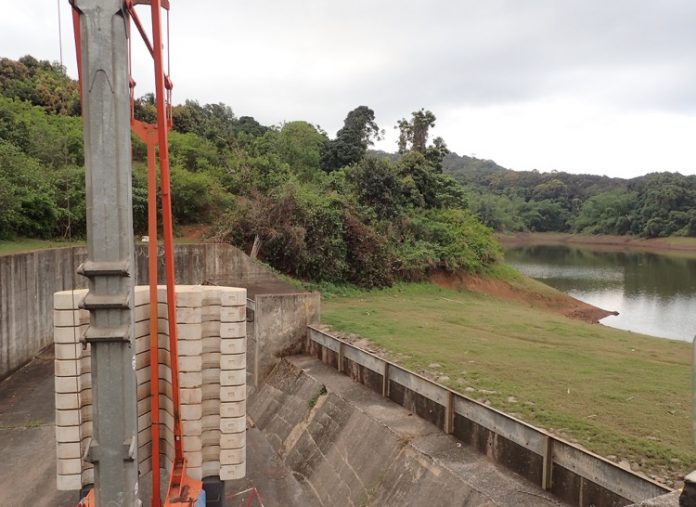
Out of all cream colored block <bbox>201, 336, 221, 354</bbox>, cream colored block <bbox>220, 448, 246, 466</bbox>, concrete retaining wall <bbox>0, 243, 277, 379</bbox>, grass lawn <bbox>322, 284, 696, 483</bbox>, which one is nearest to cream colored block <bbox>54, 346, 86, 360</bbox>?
cream colored block <bbox>201, 336, 221, 354</bbox>

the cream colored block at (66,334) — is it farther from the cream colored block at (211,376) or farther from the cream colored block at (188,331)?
the cream colored block at (211,376)

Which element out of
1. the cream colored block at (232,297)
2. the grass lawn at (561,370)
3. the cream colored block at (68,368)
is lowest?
the grass lawn at (561,370)

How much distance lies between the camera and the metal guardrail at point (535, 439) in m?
5.64

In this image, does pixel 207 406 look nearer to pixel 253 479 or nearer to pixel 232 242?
pixel 253 479

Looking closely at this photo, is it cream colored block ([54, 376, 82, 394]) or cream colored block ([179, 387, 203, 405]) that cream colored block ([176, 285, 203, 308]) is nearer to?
cream colored block ([179, 387, 203, 405])

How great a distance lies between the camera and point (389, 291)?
25156mm

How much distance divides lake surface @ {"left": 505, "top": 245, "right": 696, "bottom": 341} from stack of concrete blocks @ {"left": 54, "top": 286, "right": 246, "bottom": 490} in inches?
1016

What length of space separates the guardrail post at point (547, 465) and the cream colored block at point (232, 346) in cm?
453

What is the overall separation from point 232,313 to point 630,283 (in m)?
45.1

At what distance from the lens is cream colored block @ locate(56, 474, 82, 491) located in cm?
430

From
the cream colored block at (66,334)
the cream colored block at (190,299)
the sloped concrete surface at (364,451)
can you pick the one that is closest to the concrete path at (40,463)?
the sloped concrete surface at (364,451)

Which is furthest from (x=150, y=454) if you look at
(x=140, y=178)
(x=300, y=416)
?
(x=140, y=178)

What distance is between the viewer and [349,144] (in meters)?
42.5

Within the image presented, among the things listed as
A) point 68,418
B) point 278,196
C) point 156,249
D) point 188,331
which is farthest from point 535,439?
point 278,196
